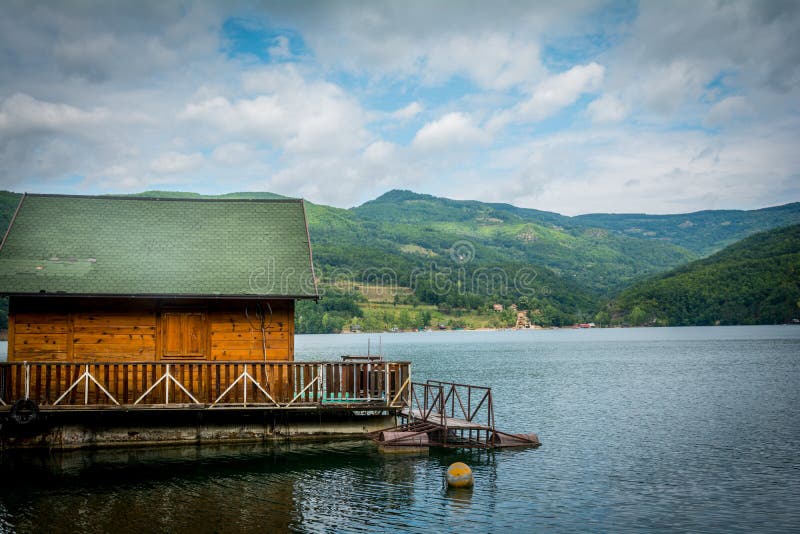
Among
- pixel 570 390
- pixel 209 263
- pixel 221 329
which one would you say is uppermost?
pixel 209 263

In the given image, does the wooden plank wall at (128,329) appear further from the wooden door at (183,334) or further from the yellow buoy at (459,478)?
the yellow buoy at (459,478)

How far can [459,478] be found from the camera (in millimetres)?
19641

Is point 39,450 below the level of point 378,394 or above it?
below

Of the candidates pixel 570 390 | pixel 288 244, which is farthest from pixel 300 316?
pixel 288 244

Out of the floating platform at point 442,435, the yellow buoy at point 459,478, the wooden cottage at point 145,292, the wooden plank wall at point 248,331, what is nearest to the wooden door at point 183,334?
the wooden cottage at point 145,292

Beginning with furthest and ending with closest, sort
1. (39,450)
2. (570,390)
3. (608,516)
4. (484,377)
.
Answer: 1. (484,377)
2. (570,390)
3. (39,450)
4. (608,516)

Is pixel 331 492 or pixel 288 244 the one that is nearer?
pixel 331 492

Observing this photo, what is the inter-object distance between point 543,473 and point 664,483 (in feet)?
11.8

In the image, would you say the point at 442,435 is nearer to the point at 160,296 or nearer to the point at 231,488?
the point at 231,488

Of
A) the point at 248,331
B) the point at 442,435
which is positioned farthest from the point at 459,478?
the point at 248,331

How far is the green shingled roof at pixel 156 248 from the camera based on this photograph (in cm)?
2378

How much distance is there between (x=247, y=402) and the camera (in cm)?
2303

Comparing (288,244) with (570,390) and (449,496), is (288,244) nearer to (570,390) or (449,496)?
(449,496)

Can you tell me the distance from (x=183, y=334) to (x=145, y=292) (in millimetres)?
1927
